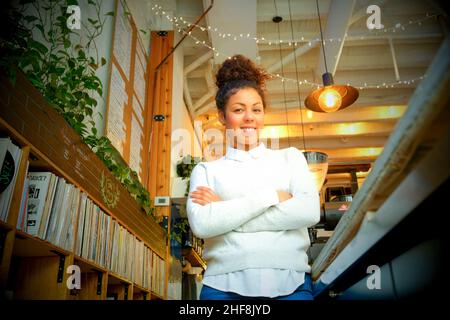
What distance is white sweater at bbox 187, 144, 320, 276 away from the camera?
112 cm

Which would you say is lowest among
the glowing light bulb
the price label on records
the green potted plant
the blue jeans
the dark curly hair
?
the blue jeans

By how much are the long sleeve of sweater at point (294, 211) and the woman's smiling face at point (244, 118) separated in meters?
0.20

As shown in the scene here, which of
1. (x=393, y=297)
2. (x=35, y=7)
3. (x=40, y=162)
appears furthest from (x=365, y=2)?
(x=393, y=297)

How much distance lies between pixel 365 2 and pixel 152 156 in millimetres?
3369

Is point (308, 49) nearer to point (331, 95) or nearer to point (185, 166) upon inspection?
point (331, 95)

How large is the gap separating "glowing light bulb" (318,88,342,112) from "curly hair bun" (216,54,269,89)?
2.11 m

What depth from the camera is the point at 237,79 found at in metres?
1.51

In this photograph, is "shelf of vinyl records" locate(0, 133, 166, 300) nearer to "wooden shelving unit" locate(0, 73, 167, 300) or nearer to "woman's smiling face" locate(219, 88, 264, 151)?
"wooden shelving unit" locate(0, 73, 167, 300)

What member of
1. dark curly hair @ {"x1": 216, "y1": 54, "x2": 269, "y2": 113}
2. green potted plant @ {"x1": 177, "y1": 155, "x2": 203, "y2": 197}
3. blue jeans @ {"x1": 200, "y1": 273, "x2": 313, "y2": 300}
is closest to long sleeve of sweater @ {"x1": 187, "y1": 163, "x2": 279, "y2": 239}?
blue jeans @ {"x1": 200, "y1": 273, "x2": 313, "y2": 300}

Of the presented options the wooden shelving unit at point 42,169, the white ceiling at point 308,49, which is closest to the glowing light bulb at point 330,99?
the white ceiling at point 308,49

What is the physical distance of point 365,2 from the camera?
5.07 metres

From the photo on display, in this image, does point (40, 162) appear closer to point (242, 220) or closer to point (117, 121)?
point (242, 220)

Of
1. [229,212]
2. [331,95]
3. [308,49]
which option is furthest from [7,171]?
[308,49]

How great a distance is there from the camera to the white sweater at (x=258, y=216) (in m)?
1.12
